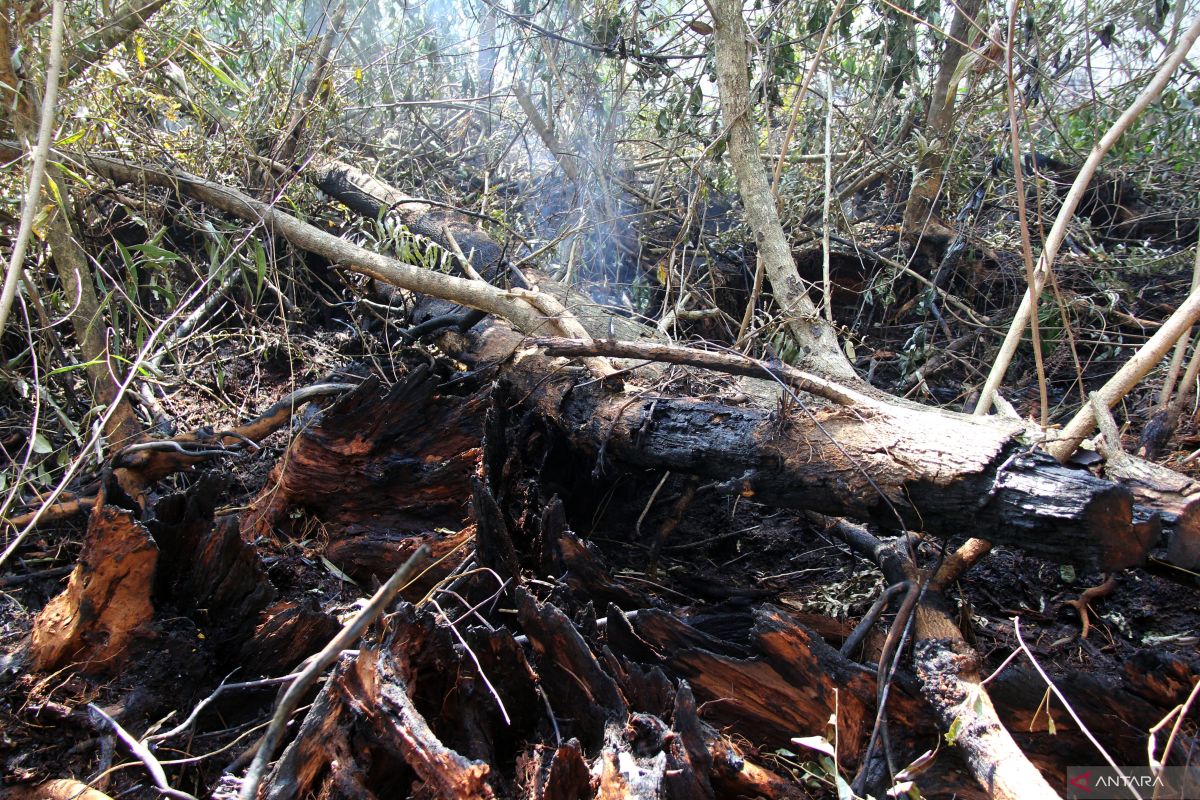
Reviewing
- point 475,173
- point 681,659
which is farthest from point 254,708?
point 475,173

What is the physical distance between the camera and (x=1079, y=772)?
151 cm

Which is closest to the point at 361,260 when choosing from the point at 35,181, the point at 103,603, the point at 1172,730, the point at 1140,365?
the point at 35,181

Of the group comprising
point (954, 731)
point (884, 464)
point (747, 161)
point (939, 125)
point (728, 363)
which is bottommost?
point (954, 731)

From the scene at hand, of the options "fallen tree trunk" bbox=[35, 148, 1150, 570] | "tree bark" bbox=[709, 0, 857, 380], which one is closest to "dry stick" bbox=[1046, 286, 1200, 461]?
"fallen tree trunk" bbox=[35, 148, 1150, 570]

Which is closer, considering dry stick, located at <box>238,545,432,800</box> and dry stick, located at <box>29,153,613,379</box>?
A: dry stick, located at <box>238,545,432,800</box>

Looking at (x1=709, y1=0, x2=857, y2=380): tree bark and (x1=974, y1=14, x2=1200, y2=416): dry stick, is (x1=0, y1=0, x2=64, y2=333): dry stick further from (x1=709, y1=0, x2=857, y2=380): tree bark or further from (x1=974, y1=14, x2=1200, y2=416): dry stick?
(x1=974, y1=14, x2=1200, y2=416): dry stick

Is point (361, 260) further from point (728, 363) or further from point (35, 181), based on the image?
point (728, 363)

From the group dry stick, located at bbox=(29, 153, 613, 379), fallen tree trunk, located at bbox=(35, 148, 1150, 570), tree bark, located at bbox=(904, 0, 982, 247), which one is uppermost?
tree bark, located at bbox=(904, 0, 982, 247)

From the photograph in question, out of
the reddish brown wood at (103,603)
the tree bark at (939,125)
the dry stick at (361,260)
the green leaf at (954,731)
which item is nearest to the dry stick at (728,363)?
the dry stick at (361,260)

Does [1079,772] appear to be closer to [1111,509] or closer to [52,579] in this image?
[1111,509]

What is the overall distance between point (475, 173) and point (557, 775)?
4375mm

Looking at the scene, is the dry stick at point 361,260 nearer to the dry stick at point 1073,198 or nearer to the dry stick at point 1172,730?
the dry stick at point 1073,198

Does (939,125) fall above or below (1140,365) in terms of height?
above

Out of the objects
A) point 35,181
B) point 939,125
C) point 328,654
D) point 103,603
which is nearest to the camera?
point 328,654
